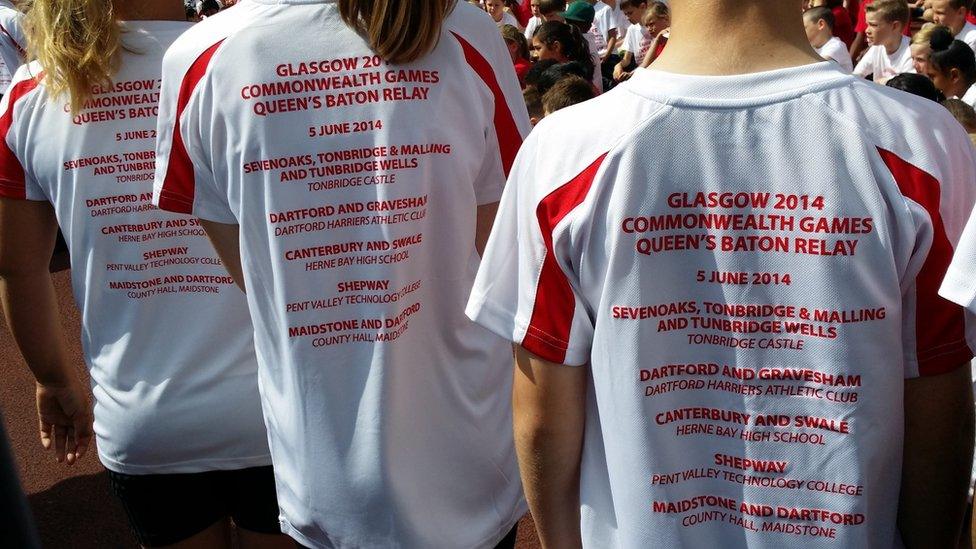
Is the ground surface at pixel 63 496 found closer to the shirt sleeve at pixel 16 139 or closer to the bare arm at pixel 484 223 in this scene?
the shirt sleeve at pixel 16 139

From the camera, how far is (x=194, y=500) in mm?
2334

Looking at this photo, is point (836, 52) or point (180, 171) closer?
point (180, 171)

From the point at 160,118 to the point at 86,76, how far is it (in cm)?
36

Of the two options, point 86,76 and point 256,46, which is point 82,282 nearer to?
point 86,76

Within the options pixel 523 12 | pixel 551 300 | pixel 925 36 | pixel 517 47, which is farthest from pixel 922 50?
pixel 523 12

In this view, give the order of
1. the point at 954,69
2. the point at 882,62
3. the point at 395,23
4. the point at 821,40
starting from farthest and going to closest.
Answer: the point at 821,40 < the point at 882,62 < the point at 954,69 < the point at 395,23

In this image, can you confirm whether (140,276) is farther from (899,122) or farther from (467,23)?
(899,122)

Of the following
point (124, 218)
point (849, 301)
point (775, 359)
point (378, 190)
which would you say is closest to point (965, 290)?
point (849, 301)

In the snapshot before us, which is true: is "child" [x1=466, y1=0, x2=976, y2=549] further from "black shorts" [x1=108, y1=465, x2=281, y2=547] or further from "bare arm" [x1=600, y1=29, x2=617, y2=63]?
"bare arm" [x1=600, y1=29, x2=617, y2=63]

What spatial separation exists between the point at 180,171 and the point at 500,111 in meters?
0.61

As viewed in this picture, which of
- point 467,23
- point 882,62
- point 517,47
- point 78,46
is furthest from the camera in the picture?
point 882,62

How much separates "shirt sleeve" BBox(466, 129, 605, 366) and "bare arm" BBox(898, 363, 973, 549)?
48 cm

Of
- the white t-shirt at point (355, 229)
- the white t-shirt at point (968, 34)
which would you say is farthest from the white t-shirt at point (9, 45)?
the white t-shirt at point (968, 34)

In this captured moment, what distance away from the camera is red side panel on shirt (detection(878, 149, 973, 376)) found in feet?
4.31
